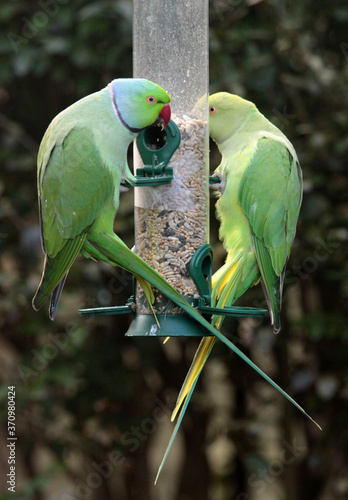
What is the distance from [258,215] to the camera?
3521mm

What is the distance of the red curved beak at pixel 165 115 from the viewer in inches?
125

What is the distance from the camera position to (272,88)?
4488 millimetres

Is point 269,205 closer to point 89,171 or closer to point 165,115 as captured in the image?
point 165,115

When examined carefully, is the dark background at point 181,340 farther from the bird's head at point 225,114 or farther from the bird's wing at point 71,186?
the bird's wing at point 71,186

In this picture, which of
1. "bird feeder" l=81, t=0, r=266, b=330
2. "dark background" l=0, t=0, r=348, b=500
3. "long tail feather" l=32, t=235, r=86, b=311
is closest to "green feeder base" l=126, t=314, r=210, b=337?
"bird feeder" l=81, t=0, r=266, b=330

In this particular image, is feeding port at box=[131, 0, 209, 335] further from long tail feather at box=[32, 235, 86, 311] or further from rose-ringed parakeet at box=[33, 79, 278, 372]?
long tail feather at box=[32, 235, 86, 311]

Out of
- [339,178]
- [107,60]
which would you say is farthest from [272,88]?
[107,60]

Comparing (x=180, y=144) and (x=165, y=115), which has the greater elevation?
(x=165, y=115)

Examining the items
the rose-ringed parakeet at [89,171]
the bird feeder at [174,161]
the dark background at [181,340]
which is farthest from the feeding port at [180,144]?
the dark background at [181,340]

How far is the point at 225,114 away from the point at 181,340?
69.7 inches

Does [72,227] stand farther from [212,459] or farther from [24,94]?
[212,459]

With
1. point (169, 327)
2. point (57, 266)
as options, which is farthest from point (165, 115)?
point (169, 327)

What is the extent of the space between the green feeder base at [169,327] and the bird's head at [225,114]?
3.25 ft

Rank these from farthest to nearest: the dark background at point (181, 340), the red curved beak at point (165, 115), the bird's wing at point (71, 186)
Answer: the dark background at point (181, 340), the red curved beak at point (165, 115), the bird's wing at point (71, 186)
